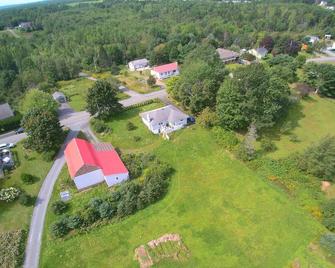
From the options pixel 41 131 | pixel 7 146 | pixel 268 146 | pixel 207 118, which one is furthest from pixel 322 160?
pixel 7 146

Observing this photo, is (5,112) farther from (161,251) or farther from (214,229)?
(214,229)

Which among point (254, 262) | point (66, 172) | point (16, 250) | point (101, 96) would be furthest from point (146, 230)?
point (101, 96)

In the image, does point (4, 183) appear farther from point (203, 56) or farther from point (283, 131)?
point (203, 56)

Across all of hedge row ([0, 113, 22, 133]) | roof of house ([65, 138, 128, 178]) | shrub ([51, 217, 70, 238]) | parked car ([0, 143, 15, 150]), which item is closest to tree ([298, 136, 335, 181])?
roof of house ([65, 138, 128, 178])

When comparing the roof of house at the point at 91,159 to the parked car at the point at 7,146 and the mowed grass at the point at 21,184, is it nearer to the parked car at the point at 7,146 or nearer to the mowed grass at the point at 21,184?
the mowed grass at the point at 21,184

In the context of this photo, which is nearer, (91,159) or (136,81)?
(91,159)

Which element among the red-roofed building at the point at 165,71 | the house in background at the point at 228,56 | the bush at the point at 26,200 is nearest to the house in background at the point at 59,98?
the red-roofed building at the point at 165,71
